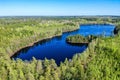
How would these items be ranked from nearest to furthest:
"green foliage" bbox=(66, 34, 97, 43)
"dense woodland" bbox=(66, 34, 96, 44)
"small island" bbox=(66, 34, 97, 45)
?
"small island" bbox=(66, 34, 97, 45) < "dense woodland" bbox=(66, 34, 96, 44) < "green foliage" bbox=(66, 34, 97, 43)

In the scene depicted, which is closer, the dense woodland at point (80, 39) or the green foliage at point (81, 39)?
the dense woodland at point (80, 39)

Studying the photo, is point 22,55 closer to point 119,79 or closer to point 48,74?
point 48,74

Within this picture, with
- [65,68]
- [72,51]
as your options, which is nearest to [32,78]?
[65,68]

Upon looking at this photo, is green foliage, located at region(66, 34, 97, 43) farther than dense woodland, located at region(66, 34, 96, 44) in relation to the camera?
Yes

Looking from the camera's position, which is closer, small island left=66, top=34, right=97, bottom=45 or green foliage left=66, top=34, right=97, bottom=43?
small island left=66, top=34, right=97, bottom=45

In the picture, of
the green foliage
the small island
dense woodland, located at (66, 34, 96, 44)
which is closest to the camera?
the small island

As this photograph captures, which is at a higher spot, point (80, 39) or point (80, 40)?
point (80, 39)

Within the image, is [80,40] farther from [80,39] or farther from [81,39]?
[81,39]

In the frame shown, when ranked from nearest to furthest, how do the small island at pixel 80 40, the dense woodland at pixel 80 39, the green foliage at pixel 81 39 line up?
the small island at pixel 80 40
the dense woodland at pixel 80 39
the green foliage at pixel 81 39

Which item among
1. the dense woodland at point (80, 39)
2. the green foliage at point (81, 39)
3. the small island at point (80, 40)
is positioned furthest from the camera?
the green foliage at point (81, 39)

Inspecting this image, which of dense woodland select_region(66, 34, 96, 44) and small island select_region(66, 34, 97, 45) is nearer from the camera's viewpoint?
small island select_region(66, 34, 97, 45)

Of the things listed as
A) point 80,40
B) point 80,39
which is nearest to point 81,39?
point 80,39
